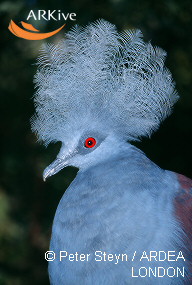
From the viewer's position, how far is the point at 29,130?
11.7 feet

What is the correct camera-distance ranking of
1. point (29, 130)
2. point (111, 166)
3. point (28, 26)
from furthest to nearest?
point (29, 130) < point (28, 26) < point (111, 166)

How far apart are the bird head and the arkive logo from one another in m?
0.82

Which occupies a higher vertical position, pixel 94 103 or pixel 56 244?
pixel 94 103

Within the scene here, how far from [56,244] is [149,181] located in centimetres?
45

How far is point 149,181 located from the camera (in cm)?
154

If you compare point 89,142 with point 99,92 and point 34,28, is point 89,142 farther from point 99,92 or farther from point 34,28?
point 34,28

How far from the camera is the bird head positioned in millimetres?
1607

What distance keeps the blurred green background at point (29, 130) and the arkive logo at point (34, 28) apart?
36 mm

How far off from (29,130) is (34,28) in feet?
4.23

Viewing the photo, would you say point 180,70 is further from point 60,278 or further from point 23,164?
point 60,278

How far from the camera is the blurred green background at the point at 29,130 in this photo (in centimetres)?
261

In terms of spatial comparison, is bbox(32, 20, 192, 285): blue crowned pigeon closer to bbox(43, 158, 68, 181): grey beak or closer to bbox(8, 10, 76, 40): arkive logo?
bbox(43, 158, 68, 181): grey beak

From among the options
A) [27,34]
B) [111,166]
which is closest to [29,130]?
[27,34]

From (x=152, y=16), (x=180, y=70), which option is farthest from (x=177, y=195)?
(x=180, y=70)
